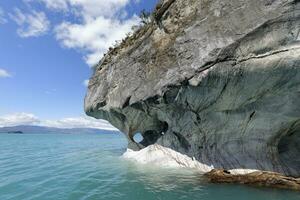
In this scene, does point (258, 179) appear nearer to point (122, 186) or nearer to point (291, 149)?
point (291, 149)

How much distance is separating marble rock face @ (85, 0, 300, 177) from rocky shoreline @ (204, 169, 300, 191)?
0.50m

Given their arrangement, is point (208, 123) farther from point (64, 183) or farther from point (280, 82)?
point (64, 183)

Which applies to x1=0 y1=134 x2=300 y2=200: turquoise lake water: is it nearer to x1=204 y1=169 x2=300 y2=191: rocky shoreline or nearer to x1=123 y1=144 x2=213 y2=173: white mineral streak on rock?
x1=204 y1=169 x2=300 y2=191: rocky shoreline

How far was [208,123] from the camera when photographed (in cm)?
1545

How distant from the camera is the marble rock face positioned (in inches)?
472

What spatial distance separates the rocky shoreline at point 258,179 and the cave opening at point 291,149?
1.08m

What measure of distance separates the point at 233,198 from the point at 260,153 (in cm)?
321

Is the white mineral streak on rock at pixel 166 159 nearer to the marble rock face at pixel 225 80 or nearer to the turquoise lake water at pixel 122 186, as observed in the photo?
the marble rock face at pixel 225 80

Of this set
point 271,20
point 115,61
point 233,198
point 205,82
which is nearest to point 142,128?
point 115,61

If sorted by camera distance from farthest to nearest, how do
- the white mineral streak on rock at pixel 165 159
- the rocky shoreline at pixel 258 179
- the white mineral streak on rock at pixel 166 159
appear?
the white mineral streak on rock at pixel 165 159 < the white mineral streak on rock at pixel 166 159 < the rocky shoreline at pixel 258 179

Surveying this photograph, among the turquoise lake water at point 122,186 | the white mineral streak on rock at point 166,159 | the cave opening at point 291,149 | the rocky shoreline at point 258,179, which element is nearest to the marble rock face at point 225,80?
the cave opening at point 291,149

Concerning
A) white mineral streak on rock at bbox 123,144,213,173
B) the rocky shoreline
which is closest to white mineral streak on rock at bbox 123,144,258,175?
white mineral streak on rock at bbox 123,144,213,173

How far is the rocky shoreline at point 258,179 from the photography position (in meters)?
12.9

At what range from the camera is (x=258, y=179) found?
535 inches
